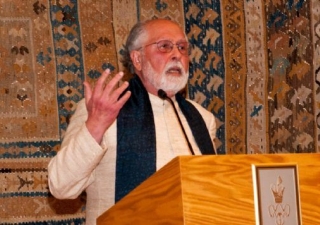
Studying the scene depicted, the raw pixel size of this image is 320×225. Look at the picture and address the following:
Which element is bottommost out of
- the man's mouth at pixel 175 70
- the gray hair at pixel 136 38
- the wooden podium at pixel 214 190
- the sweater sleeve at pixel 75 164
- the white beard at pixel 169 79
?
the wooden podium at pixel 214 190

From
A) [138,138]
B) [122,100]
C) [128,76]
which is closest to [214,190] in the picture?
[122,100]

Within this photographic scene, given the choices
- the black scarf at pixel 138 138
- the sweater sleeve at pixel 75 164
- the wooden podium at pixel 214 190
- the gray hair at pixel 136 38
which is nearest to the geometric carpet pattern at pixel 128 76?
the gray hair at pixel 136 38

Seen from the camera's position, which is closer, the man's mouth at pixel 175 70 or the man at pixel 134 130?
the man at pixel 134 130

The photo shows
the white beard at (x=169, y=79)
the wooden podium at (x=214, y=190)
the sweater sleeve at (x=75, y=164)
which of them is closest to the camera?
the wooden podium at (x=214, y=190)

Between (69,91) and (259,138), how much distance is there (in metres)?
1.01

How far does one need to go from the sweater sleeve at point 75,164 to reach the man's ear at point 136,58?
0.57 metres

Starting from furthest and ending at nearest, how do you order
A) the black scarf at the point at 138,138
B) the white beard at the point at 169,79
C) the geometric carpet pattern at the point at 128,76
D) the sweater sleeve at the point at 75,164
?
the geometric carpet pattern at the point at 128,76 → the white beard at the point at 169,79 → the black scarf at the point at 138,138 → the sweater sleeve at the point at 75,164

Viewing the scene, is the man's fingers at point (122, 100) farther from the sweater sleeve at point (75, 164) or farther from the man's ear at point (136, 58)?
the man's ear at point (136, 58)

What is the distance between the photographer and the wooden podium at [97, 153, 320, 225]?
1535 millimetres

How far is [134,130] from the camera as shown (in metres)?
2.67

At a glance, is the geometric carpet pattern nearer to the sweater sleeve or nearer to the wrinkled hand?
the sweater sleeve

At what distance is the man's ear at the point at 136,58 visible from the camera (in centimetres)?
292

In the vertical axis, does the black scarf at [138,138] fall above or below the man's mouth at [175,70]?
below

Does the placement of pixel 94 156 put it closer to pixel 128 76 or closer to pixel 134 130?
pixel 134 130
